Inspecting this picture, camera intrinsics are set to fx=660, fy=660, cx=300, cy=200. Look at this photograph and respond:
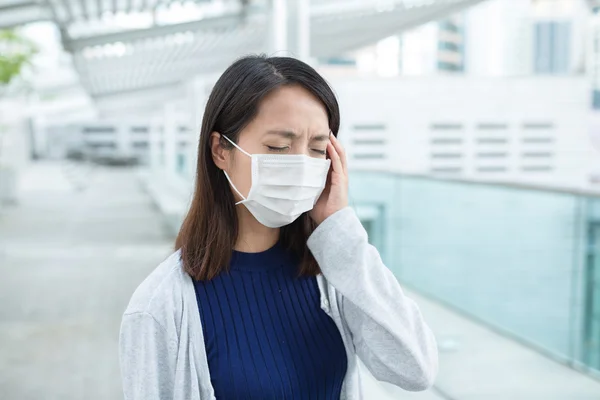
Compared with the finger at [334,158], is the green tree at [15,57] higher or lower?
higher

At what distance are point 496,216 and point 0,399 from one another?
3.29m

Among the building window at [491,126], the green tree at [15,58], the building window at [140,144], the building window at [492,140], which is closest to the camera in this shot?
the green tree at [15,58]

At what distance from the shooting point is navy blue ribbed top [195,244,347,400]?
1202 mm

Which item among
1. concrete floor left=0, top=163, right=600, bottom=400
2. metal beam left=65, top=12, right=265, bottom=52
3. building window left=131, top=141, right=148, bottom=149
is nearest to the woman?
concrete floor left=0, top=163, right=600, bottom=400

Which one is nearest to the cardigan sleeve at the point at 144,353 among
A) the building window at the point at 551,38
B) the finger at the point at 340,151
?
the finger at the point at 340,151

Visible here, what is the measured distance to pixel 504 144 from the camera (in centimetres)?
4338

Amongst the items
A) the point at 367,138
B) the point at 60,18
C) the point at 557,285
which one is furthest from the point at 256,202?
the point at 367,138

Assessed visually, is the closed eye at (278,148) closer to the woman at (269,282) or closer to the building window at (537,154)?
the woman at (269,282)

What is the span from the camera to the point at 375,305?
1.21m

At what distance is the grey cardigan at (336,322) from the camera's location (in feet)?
3.82

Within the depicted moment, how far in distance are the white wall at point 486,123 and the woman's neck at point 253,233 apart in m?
29.8

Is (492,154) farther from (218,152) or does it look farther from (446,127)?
(218,152)

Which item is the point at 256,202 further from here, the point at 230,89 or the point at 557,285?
the point at 557,285

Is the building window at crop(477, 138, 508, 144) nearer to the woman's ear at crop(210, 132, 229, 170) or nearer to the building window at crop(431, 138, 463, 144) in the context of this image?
the building window at crop(431, 138, 463, 144)
